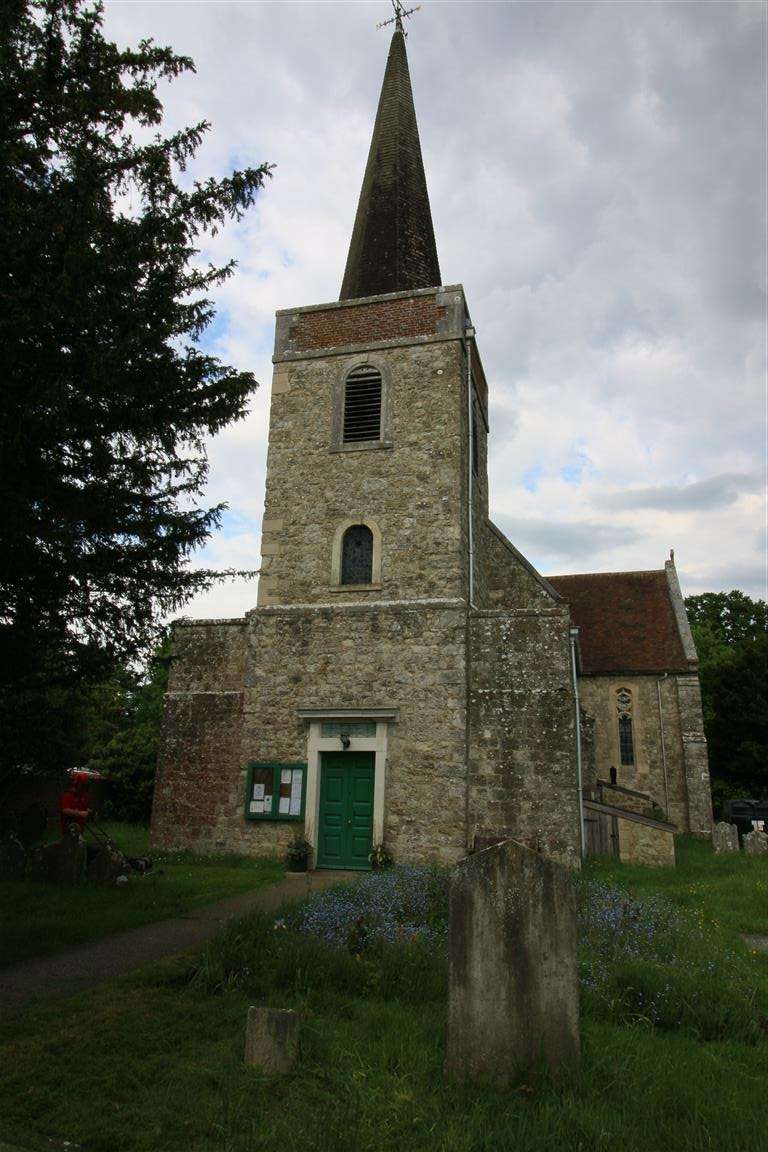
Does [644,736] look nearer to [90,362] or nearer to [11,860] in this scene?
[11,860]

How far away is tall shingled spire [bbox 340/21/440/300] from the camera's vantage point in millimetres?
17469

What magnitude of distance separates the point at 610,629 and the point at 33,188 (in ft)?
77.9

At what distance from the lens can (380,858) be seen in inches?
505

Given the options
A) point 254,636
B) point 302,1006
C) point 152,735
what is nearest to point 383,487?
point 254,636

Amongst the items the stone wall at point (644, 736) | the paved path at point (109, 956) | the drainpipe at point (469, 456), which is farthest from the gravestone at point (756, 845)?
the paved path at point (109, 956)

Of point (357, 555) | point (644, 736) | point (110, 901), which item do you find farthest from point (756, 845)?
point (110, 901)

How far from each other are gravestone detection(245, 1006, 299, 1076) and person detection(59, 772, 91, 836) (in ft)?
26.7

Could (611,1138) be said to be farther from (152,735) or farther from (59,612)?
(152,735)

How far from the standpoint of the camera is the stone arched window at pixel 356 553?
48.4ft

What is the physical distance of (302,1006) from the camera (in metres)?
4.93

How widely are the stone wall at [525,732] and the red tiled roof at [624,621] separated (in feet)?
34.6

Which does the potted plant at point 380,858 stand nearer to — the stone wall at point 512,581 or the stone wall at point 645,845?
the stone wall at point 645,845

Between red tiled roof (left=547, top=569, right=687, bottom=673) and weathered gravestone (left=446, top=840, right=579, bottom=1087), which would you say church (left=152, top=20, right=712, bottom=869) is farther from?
red tiled roof (left=547, top=569, right=687, bottom=673)

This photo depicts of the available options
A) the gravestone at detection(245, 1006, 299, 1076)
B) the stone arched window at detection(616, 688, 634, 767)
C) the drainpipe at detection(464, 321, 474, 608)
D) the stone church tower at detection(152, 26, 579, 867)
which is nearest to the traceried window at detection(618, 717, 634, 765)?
the stone arched window at detection(616, 688, 634, 767)
